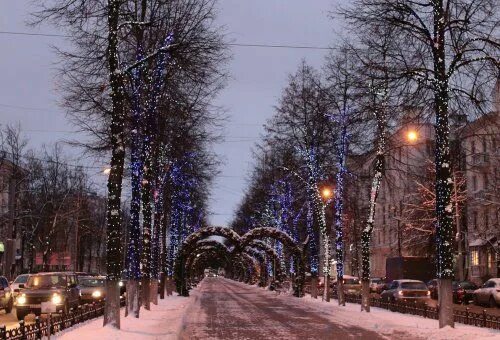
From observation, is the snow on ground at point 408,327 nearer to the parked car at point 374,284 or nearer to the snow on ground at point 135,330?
the snow on ground at point 135,330

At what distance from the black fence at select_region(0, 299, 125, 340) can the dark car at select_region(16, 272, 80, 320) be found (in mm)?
1934

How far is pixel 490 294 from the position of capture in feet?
127

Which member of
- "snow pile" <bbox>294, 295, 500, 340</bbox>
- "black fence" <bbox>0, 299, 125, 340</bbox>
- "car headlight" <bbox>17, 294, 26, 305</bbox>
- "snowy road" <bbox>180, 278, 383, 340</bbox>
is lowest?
"snowy road" <bbox>180, 278, 383, 340</bbox>

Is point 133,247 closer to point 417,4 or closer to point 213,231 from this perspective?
point 417,4

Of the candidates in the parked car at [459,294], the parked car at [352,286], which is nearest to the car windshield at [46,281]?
the parked car at [459,294]

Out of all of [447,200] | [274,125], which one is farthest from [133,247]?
[274,125]

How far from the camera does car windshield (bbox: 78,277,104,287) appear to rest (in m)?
37.1

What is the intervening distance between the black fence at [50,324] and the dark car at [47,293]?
1934 millimetres

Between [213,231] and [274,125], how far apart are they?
12.0m

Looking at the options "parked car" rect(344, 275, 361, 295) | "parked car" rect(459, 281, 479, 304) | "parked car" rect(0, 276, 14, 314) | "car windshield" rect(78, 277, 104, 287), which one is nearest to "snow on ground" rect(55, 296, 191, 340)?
"parked car" rect(0, 276, 14, 314)

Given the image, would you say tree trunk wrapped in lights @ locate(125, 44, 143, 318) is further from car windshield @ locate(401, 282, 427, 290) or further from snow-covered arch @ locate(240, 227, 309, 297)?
snow-covered arch @ locate(240, 227, 309, 297)

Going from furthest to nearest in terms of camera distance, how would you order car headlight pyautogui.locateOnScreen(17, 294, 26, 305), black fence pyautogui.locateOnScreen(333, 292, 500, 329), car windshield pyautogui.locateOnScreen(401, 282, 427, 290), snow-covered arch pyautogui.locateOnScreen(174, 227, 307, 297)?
snow-covered arch pyautogui.locateOnScreen(174, 227, 307, 297) < car windshield pyautogui.locateOnScreen(401, 282, 427, 290) < car headlight pyautogui.locateOnScreen(17, 294, 26, 305) < black fence pyautogui.locateOnScreen(333, 292, 500, 329)

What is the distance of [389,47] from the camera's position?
21672mm

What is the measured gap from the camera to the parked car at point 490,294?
3819cm
